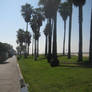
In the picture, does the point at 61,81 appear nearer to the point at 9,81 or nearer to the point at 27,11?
the point at 9,81

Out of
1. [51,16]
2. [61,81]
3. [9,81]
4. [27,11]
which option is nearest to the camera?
[61,81]

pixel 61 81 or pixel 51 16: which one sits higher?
pixel 51 16

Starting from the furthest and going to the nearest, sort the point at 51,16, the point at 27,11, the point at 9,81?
1. the point at 27,11
2. the point at 51,16
3. the point at 9,81

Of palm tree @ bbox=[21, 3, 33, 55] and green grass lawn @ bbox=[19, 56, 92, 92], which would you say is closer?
green grass lawn @ bbox=[19, 56, 92, 92]

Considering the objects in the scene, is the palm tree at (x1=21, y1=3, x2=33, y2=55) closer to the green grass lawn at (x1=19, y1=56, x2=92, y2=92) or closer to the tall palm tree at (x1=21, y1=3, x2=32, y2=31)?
the tall palm tree at (x1=21, y1=3, x2=32, y2=31)

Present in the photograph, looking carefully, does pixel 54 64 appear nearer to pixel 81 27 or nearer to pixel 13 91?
pixel 81 27

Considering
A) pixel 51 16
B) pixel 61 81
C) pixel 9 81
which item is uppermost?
pixel 51 16

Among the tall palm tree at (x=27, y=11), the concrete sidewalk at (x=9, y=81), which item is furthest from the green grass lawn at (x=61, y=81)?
the tall palm tree at (x=27, y=11)

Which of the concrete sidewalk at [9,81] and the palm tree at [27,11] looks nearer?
the concrete sidewalk at [9,81]

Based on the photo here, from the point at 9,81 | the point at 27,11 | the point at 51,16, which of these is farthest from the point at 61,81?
the point at 27,11

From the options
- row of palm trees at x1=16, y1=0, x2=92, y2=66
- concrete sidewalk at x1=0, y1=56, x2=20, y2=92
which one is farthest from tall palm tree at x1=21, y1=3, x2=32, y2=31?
concrete sidewalk at x1=0, y1=56, x2=20, y2=92

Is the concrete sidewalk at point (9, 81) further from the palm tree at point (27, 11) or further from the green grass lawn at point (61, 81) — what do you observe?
the palm tree at point (27, 11)

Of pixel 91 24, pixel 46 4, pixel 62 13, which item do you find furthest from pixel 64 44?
pixel 91 24

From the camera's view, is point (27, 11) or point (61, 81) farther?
point (27, 11)
